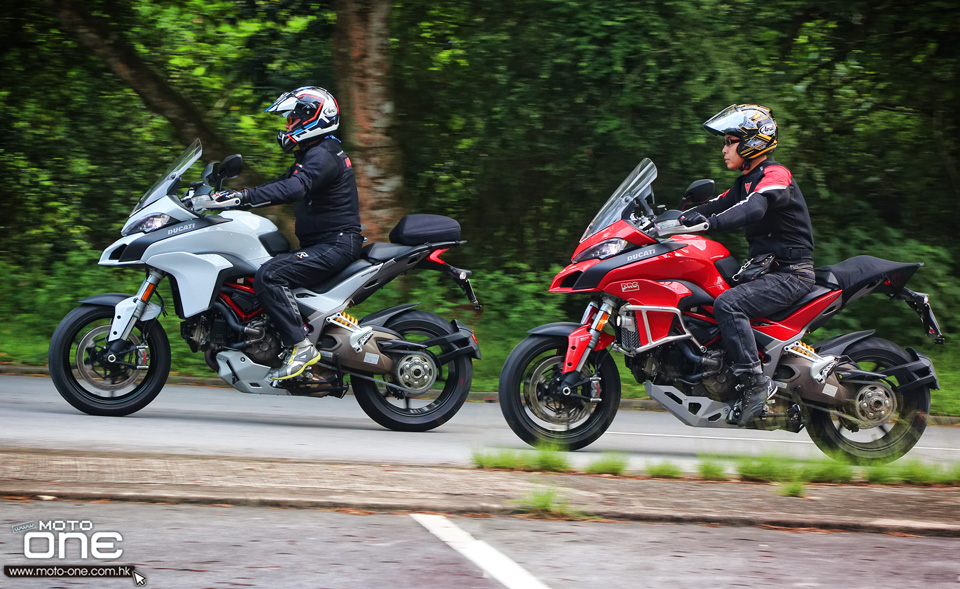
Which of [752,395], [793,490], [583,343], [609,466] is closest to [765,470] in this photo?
[793,490]

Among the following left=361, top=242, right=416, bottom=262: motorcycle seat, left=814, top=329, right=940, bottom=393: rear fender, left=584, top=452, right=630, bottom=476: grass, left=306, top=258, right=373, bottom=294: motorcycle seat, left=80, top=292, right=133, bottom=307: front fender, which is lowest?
left=584, top=452, right=630, bottom=476: grass

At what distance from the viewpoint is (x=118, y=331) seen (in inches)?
299

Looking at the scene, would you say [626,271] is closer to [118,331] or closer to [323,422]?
[323,422]

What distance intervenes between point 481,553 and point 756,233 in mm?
3707

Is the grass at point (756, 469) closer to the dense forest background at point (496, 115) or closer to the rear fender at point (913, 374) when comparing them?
the rear fender at point (913, 374)

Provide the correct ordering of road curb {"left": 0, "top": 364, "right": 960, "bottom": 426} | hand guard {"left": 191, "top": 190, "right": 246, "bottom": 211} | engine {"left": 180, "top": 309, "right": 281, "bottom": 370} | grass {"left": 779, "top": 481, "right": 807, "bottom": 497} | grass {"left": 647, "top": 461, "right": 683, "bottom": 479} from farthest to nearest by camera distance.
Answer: road curb {"left": 0, "top": 364, "right": 960, "bottom": 426}
engine {"left": 180, "top": 309, "right": 281, "bottom": 370}
hand guard {"left": 191, "top": 190, "right": 246, "bottom": 211}
grass {"left": 647, "top": 461, "right": 683, "bottom": 479}
grass {"left": 779, "top": 481, "right": 807, "bottom": 497}

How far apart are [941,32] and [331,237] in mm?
9096

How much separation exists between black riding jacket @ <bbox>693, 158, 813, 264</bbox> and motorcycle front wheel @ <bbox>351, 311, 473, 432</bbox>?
79.5 inches

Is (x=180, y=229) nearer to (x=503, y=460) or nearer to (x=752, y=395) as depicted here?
(x=503, y=460)

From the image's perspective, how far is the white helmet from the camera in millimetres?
7855

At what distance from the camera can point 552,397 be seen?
719cm

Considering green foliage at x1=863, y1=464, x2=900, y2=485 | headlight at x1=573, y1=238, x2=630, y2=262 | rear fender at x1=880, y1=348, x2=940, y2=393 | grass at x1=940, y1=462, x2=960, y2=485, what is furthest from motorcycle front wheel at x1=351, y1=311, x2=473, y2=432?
grass at x1=940, y1=462, x2=960, y2=485

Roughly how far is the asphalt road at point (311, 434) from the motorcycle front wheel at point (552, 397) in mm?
190

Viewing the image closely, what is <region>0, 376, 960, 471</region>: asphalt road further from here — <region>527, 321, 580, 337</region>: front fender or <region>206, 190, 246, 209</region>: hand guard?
<region>206, 190, 246, 209</region>: hand guard
